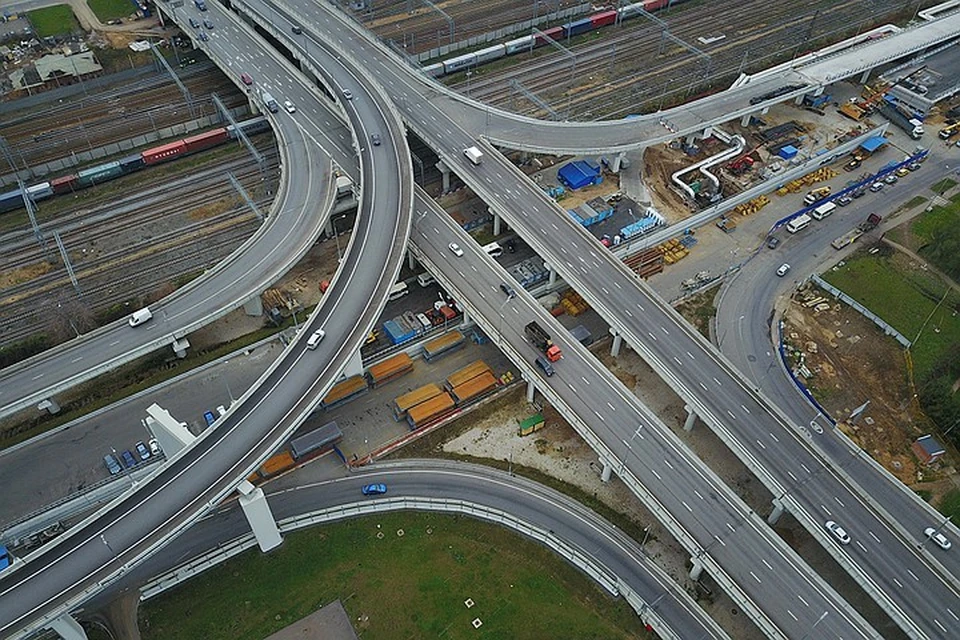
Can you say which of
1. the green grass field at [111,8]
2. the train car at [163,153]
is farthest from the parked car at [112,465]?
the green grass field at [111,8]

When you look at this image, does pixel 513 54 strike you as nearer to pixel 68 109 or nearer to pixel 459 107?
pixel 459 107

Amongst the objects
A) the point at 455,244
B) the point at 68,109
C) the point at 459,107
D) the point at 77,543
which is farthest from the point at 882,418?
the point at 68,109

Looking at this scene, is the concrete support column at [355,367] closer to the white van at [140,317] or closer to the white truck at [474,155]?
the white van at [140,317]

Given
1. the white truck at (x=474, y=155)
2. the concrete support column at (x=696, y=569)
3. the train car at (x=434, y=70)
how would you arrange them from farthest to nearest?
the train car at (x=434, y=70) → the white truck at (x=474, y=155) → the concrete support column at (x=696, y=569)

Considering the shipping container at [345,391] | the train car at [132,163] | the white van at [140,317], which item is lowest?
the shipping container at [345,391]

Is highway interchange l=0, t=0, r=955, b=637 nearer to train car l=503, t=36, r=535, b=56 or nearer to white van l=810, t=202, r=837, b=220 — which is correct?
train car l=503, t=36, r=535, b=56

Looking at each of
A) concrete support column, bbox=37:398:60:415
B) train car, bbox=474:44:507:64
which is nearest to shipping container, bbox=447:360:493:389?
concrete support column, bbox=37:398:60:415

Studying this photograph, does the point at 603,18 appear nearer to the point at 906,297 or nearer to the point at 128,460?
the point at 906,297
